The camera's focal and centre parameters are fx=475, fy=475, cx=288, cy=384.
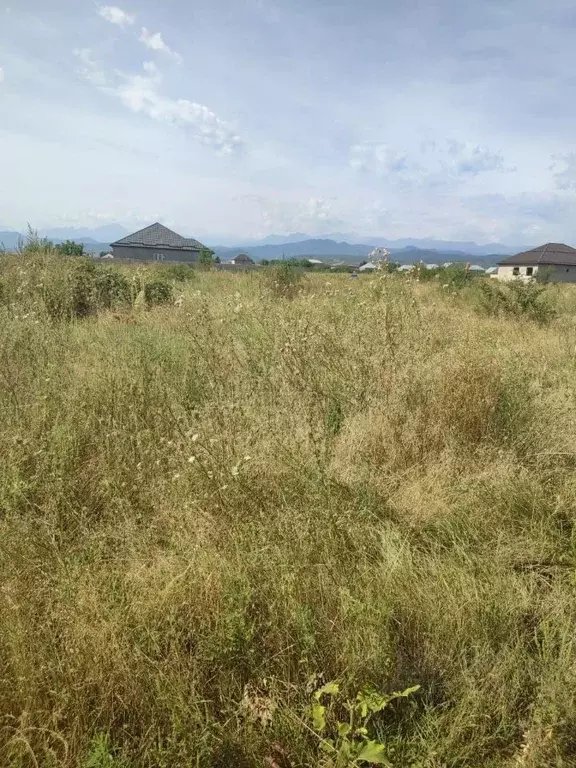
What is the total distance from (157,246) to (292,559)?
5056 centimetres

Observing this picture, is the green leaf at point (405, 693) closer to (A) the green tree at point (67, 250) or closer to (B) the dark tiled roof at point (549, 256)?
(A) the green tree at point (67, 250)

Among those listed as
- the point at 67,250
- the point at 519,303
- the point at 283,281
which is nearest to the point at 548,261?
the point at 283,281

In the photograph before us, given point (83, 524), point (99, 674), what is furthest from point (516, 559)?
point (83, 524)

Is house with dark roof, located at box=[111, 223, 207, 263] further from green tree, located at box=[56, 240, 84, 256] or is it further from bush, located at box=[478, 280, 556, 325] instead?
bush, located at box=[478, 280, 556, 325]

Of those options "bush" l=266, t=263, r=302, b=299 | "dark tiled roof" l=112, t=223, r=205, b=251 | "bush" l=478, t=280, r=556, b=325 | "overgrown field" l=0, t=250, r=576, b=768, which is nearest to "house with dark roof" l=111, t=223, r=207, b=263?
"dark tiled roof" l=112, t=223, r=205, b=251

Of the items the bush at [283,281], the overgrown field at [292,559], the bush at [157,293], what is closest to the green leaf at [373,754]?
the overgrown field at [292,559]

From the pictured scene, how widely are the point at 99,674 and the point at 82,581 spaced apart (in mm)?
425

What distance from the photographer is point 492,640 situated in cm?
185

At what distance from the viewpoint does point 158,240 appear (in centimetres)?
4941

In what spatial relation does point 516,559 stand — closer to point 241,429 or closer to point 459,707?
point 459,707

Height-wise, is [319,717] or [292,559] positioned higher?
[292,559]

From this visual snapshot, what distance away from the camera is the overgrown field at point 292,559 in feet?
5.15

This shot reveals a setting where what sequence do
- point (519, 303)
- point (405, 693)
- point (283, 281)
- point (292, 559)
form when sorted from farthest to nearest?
point (283, 281) → point (519, 303) → point (292, 559) → point (405, 693)

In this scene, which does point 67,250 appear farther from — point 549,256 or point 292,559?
point 549,256
